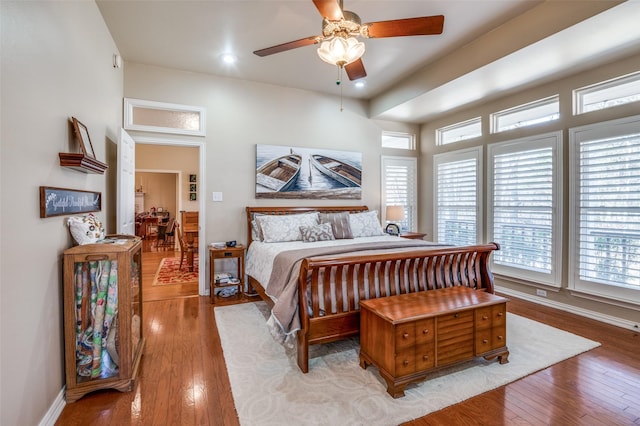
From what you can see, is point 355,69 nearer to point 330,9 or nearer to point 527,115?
point 330,9

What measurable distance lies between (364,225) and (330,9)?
9.93ft

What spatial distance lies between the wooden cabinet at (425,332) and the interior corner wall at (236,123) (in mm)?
2794

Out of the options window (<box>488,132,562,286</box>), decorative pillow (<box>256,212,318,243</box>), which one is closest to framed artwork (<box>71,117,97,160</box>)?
decorative pillow (<box>256,212,318,243</box>)

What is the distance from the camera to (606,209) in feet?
10.7

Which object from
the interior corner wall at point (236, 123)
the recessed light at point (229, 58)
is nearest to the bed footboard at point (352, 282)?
the interior corner wall at point (236, 123)

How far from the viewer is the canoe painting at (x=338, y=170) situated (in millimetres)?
4945

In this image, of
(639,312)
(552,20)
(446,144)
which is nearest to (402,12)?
(552,20)

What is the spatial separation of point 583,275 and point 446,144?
9.27 feet

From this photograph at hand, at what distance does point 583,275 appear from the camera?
3.45 meters

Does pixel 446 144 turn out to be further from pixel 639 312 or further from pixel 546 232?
pixel 639 312

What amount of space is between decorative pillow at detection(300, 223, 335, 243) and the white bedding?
0.12 m

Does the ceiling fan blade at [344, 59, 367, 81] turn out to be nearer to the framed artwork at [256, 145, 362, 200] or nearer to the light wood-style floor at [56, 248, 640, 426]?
the framed artwork at [256, 145, 362, 200]

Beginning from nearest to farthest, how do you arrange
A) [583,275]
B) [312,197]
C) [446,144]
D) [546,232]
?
[583,275], [546,232], [312,197], [446,144]

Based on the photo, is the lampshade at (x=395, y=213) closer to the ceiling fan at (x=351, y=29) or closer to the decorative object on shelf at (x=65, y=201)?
the ceiling fan at (x=351, y=29)
